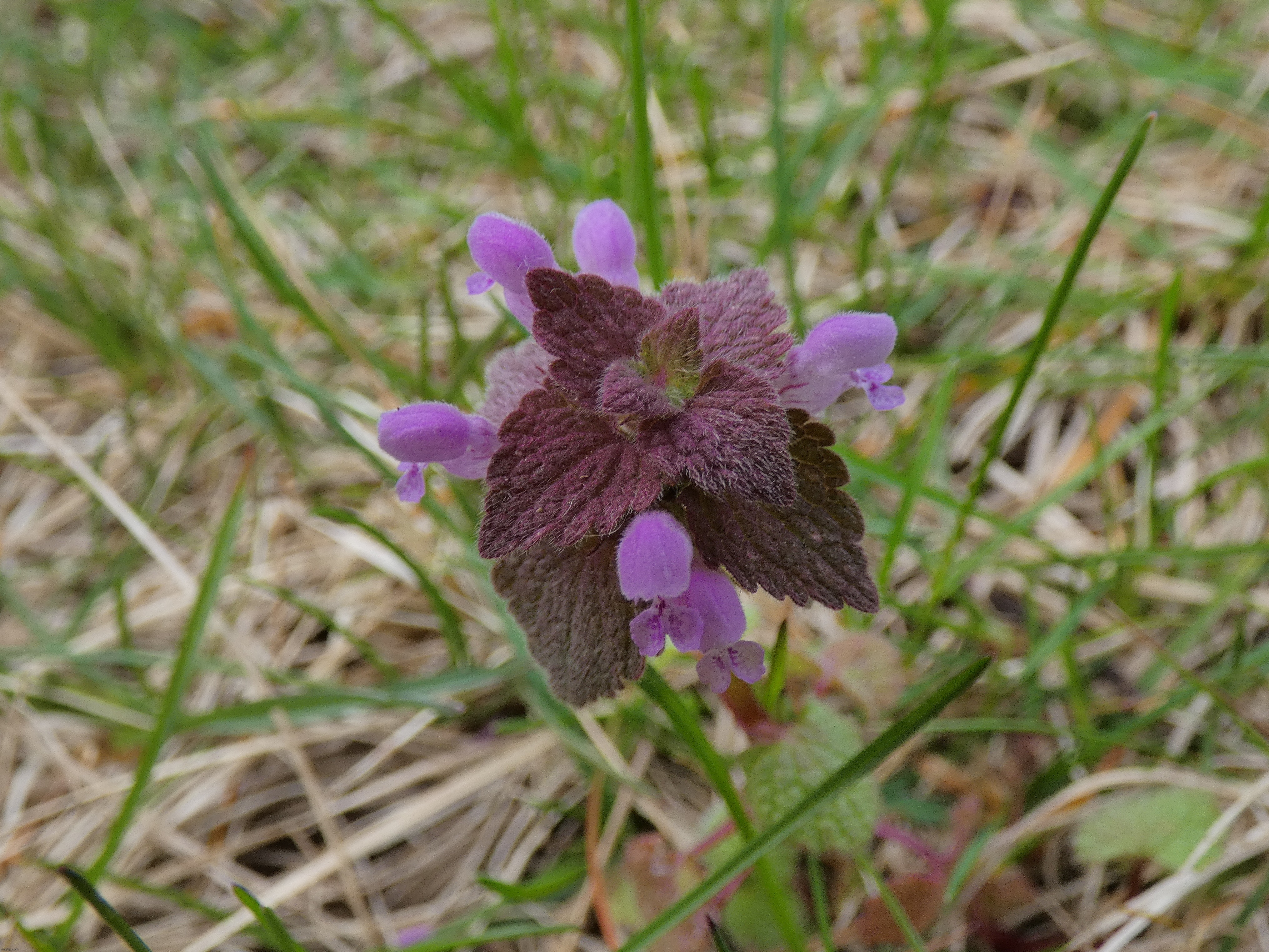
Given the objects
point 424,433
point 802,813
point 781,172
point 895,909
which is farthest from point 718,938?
point 781,172

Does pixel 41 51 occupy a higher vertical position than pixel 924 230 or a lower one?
higher

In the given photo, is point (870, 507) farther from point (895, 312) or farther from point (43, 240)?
point (43, 240)

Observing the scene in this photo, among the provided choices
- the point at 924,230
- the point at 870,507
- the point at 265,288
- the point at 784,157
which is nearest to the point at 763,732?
the point at 870,507

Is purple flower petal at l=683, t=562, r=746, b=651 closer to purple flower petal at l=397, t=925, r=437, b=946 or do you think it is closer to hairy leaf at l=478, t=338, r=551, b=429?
hairy leaf at l=478, t=338, r=551, b=429

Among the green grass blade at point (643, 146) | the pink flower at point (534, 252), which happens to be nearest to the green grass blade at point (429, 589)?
the pink flower at point (534, 252)

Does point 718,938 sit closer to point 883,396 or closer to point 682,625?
point 682,625

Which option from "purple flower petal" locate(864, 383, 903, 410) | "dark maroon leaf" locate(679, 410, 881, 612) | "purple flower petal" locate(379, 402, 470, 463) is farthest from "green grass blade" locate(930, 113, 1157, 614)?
"purple flower petal" locate(379, 402, 470, 463)

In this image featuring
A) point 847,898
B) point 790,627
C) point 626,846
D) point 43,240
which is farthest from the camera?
point 43,240
